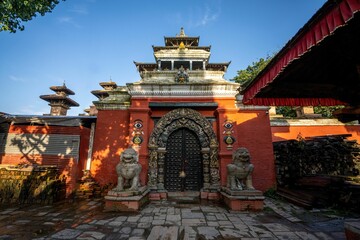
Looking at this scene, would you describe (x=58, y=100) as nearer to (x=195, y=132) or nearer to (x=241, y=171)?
(x=195, y=132)

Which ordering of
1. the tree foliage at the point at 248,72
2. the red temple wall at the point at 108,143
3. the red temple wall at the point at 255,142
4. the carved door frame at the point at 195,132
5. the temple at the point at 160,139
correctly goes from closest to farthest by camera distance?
the carved door frame at the point at 195,132 → the temple at the point at 160,139 → the red temple wall at the point at 255,142 → the red temple wall at the point at 108,143 → the tree foliage at the point at 248,72

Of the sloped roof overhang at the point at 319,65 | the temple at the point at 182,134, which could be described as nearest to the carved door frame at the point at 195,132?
the temple at the point at 182,134

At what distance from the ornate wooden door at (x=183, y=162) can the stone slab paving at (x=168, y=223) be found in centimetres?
143

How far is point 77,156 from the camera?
7.80 m

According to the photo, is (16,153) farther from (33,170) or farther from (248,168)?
(248,168)

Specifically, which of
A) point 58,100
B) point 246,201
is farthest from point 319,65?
point 58,100

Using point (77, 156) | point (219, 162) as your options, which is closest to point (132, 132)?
point (77, 156)

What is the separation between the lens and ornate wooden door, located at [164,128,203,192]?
7336 mm

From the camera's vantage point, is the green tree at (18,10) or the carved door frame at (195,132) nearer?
the green tree at (18,10)

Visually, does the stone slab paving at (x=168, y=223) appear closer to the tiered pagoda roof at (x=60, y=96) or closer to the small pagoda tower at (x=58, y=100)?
the small pagoda tower at (x=58, y=100)

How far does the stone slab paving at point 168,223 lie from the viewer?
3.69 metres

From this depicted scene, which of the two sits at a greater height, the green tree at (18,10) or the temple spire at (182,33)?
the temple spire at (182,33)

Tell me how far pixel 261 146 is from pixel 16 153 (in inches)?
409

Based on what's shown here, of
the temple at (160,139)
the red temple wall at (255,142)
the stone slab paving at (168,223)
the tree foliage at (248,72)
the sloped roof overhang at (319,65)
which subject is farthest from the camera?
the tree foliage at (248,72)
